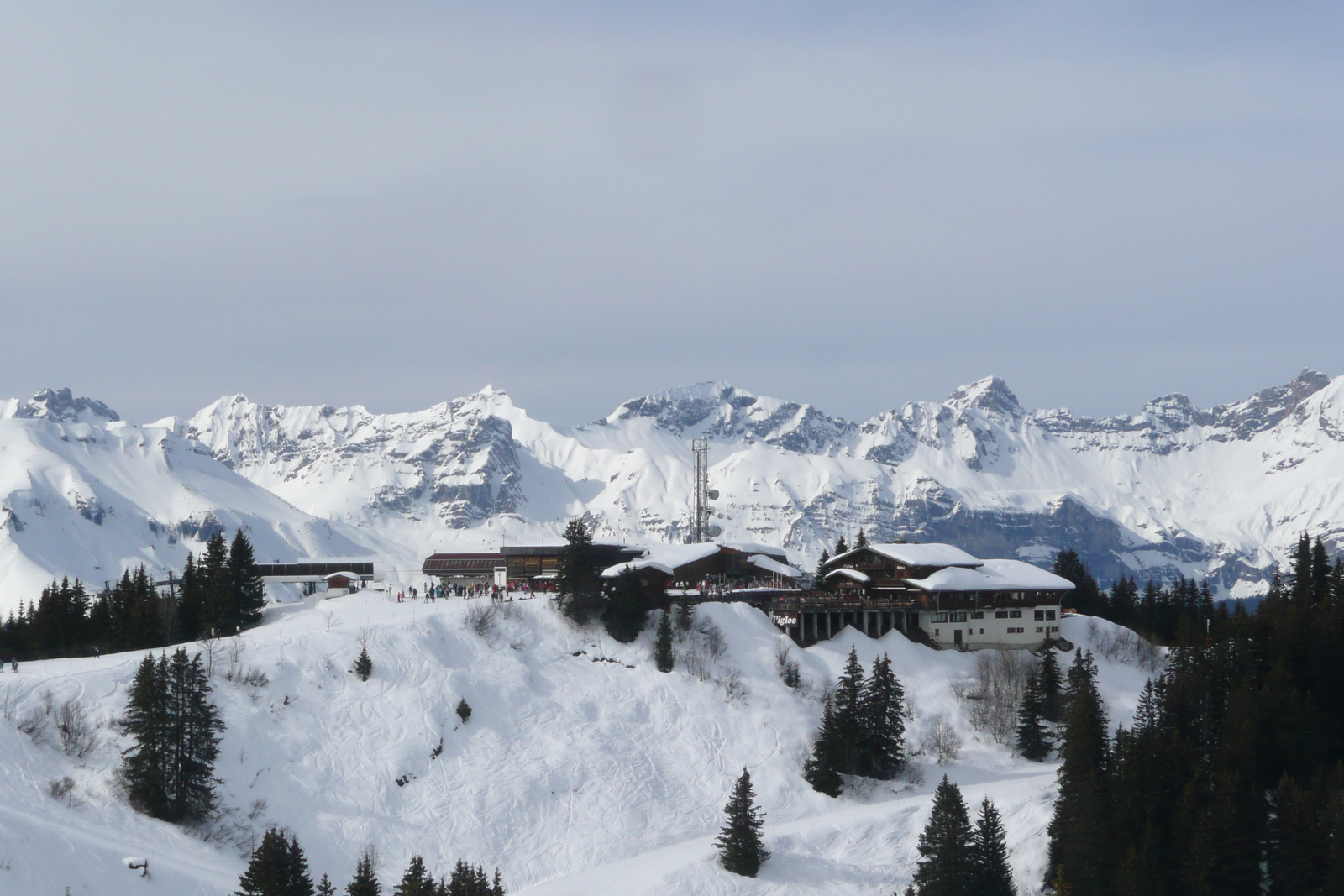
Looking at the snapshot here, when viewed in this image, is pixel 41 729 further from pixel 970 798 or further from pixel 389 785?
pixel 970 798

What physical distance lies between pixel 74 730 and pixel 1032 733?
59.0 metres

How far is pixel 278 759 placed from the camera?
244 ft

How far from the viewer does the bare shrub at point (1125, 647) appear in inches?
4035

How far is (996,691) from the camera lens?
91.6m

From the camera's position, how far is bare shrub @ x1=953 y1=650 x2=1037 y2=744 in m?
88.9

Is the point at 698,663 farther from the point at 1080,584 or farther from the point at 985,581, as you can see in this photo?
the point at 1080,584

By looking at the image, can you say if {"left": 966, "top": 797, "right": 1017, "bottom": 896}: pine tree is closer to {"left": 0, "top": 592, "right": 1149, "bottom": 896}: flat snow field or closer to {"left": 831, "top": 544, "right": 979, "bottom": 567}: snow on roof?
{"left": 0, "top": 592, "right": 1149, "bottom": 896}: flat snow field

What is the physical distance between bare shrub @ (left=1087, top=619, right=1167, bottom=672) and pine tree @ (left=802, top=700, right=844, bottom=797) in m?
31.6

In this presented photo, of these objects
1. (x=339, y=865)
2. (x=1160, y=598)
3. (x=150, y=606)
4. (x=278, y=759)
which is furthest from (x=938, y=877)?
(x=1160, y=598)

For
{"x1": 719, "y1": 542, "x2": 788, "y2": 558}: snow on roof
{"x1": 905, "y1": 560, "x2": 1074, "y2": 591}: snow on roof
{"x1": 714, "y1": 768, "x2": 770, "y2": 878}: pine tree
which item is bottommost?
{"x1": 714, "y1": 768, "x2": 770, "y2": 878}: pine tree

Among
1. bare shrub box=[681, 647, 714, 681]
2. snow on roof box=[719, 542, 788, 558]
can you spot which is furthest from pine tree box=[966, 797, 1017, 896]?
snow on roof box=[719, 542, 788, 558]

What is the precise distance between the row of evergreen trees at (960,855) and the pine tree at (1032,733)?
73.4 feet

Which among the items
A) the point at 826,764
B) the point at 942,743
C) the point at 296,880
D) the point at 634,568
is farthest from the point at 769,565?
the point at 296,880

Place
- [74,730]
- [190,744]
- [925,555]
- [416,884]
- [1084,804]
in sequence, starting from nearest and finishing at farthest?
[416,884] < [1084,804] < [190,744] < [74,730] < [925,555]
